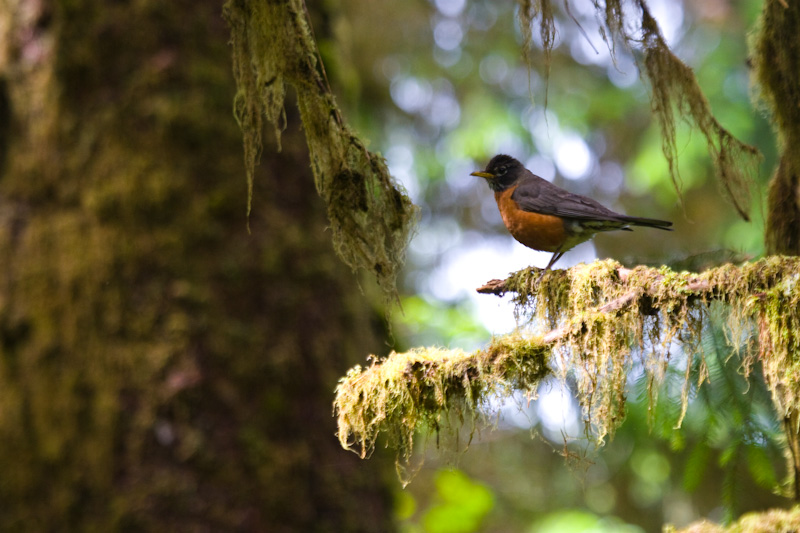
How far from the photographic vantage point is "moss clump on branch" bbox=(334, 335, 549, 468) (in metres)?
2.17

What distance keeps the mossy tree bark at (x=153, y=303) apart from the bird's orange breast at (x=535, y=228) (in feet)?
3.94

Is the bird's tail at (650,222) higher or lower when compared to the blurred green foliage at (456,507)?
higher

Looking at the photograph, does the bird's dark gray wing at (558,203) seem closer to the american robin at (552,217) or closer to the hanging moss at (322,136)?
the american robin at (552,217)

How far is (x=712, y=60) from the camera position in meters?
7.32

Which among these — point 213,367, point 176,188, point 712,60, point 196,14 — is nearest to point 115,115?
point 176,188

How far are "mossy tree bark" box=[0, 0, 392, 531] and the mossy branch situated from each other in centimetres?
152

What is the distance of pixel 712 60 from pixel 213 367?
645 centimetres

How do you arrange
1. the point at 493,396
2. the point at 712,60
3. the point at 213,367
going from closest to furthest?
the point at 493,396 < the point at 213,367 < the point at 712,60

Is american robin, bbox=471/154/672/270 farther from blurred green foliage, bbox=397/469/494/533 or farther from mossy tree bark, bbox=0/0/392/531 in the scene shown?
blurred green foliage, bbox=397/469/494/533

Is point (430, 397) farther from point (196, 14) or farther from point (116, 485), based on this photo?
point (196, 14)

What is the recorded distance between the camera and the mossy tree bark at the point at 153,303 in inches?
139

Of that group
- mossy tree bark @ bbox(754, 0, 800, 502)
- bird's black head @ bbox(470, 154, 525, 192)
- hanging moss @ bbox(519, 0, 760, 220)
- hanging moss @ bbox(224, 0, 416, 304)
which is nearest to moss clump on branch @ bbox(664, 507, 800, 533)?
mossy tree bark @ bbox(754, 0, 800, 502)

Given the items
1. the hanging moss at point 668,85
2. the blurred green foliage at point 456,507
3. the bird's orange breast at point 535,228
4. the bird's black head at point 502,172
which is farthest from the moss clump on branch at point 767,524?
the blurred green foliage at point 456,507

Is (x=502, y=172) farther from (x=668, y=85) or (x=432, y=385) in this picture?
(x=432, y=385)
